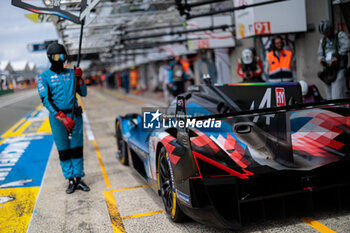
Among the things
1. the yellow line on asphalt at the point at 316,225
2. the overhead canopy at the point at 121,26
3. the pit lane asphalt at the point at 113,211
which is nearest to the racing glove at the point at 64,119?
the pit lane asphalt at the point at 113,211

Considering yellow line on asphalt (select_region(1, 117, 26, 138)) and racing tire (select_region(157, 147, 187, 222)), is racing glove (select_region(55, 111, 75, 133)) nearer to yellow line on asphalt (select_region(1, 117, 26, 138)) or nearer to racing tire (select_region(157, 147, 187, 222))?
racing tire (select_region(157, 147, 187, 222))

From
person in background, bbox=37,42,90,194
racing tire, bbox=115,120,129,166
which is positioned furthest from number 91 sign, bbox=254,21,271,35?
person in background, bbox=37,42,90,194

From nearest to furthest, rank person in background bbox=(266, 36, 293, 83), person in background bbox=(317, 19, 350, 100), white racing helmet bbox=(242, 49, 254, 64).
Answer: person in background bbox=(317, 19, 350, 100) → person in background bbox=(266, 36, 293, 83) → white racing helmet bbox=(242, 49, 254, 64)

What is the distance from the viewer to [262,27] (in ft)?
33.0

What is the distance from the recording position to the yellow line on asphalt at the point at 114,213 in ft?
12.8

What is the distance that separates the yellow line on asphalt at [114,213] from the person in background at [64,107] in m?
0.51

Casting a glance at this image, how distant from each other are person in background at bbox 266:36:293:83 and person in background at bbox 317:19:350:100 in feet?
4.12

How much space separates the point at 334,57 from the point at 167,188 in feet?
15.0

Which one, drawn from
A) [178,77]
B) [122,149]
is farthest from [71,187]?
[178,77]

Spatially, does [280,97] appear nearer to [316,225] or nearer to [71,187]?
[316,225]

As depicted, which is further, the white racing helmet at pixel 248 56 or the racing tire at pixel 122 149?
the white racing helmet at pixel 248 56

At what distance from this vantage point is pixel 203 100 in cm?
502

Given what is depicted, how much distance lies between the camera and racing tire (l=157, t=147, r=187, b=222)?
377cm

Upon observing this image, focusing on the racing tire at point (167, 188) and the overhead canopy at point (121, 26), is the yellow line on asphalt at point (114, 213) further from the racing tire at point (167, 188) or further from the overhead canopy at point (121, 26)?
the overhead canopy at point (121, 26)
